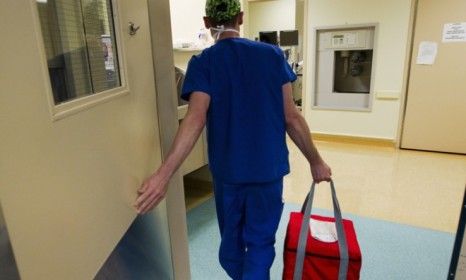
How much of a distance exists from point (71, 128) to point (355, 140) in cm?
404

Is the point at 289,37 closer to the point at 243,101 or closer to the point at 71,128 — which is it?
the point at 243,101

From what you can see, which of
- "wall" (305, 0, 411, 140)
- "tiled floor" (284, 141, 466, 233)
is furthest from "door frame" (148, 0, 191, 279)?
"wall" (305, 0, 411, 140)

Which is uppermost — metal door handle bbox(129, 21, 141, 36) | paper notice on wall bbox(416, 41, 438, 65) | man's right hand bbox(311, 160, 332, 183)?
metal door handle bbox(129, 21, 141, 36)

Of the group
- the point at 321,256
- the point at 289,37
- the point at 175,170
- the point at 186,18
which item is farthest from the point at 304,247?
the point at 289,37

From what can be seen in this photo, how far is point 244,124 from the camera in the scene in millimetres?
1202

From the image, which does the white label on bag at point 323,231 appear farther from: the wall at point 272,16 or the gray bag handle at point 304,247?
the wall at point 272,16

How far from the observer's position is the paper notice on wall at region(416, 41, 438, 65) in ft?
11.4

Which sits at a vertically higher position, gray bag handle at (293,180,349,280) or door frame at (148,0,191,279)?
door frame at (148,0,191,279)

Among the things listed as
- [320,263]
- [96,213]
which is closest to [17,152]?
[96,213]

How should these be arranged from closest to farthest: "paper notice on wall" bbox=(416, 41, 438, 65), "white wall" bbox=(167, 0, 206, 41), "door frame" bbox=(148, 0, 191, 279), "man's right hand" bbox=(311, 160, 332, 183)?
"door frame" bbox=(148, 0, 191, 279), "man's right hand" bbox=(311, 160, 332, 183), "white wall" bbox=(167, 0, 206, 41), "paper notice on wall" bbox=(416, 41, 438, 65)

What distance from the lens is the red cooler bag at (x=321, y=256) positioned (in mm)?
1268

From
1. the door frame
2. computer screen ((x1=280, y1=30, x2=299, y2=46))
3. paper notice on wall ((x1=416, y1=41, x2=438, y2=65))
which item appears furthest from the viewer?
computer screen ((x1=280, y1=30, x2=299, y2=46))

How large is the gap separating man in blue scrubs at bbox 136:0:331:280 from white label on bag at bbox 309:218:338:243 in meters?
Answer: 0.20

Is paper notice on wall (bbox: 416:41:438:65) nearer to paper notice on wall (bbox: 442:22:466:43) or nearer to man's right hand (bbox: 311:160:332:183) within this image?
paper notice on wall (bbox: 442:22:466:43)
